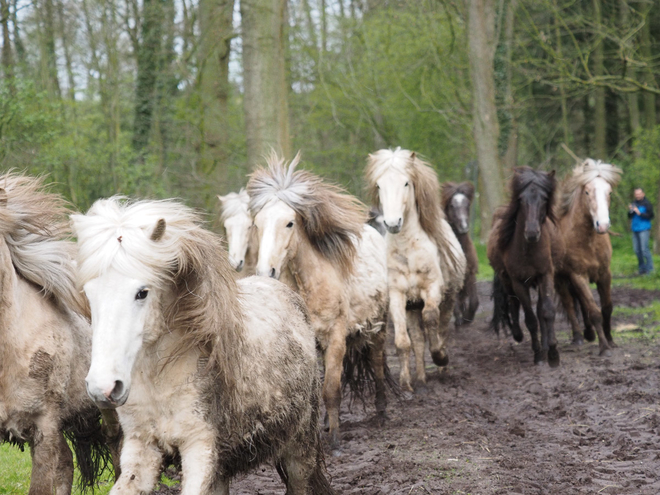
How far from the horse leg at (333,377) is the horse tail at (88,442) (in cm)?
189

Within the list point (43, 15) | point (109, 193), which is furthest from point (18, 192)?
point (43, 15)

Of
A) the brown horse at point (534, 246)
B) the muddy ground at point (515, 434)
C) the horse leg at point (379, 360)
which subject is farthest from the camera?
the brown horse at point (534, 246)

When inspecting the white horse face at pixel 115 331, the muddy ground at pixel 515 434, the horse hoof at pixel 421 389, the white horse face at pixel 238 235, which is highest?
the white horse face at pixel 238 235

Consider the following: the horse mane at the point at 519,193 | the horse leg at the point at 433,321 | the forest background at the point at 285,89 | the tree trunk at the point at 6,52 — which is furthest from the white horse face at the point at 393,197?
the tree trunk at the point at 6,52

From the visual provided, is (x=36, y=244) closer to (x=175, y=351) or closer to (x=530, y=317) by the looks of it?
(x=175, y=351)

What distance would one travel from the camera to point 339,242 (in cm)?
645

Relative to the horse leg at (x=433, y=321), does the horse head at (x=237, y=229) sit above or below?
above

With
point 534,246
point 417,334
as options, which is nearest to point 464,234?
point 534,246

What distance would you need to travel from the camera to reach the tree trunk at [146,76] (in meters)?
15.9

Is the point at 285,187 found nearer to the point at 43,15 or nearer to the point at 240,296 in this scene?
the point at 240,296

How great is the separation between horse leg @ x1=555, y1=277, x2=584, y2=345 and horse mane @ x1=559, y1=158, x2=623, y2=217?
1.01 meters

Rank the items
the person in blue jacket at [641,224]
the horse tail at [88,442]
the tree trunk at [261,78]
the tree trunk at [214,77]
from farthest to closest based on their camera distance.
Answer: the person in blue jacket at [641,224], the tree trunk at [214,77], the tree trunk at [261,78], the horse tail at [88,442]

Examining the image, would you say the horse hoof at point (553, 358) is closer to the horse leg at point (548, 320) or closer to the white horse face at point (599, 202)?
the horse leg at point (548, 320)

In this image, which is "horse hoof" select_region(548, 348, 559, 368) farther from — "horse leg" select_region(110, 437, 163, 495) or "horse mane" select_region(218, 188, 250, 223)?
"horse leg" select_region(110, 437, 163, 495)
